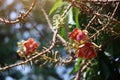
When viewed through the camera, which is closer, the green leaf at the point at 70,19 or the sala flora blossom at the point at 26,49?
the sala flora blossom at the point at 26,49

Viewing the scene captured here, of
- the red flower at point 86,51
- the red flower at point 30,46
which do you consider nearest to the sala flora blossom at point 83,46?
the red flower at point 86,51

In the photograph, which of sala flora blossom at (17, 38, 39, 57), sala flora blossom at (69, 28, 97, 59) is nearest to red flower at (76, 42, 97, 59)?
sala flora blossom at (69, 28, 97, 59)

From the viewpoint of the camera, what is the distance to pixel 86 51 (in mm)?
750

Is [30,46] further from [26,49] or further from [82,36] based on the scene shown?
[82,36]

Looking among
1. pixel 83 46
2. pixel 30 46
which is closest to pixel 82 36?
pixel 83 46

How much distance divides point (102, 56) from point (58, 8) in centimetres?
17

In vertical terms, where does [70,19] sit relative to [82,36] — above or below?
above

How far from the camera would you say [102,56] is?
0.99m

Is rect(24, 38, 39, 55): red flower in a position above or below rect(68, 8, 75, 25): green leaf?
below

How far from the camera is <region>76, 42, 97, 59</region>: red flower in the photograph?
741 mm

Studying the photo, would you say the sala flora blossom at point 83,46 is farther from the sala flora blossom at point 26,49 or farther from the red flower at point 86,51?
the sala flora blossom at point 26,49

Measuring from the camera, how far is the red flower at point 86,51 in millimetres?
741

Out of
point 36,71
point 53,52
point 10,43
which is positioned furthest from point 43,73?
point 53,52

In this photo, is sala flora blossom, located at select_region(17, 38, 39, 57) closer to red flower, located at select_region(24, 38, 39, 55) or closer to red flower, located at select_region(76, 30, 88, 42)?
red flower, located at select_region(24, 38, 39, 55)
